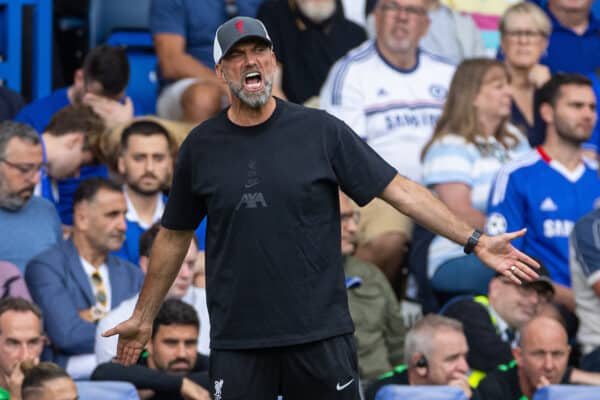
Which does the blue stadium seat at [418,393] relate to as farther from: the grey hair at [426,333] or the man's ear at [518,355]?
the man's ear at [518,355]

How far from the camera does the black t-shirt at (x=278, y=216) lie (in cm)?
481

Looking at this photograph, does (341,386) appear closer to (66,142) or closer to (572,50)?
(66,142)

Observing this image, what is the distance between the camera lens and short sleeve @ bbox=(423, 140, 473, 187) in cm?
870

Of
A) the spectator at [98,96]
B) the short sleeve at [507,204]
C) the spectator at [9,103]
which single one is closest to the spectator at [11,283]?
the spectator at [98,96]

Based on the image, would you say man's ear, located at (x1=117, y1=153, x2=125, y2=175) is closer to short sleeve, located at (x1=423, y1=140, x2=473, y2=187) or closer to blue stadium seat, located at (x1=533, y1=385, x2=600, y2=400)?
short sleeve, located at (x1=423, y1=140, x2=473, y2=187)

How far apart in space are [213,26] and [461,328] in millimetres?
3719

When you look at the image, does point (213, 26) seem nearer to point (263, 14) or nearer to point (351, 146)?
point (263, 14)

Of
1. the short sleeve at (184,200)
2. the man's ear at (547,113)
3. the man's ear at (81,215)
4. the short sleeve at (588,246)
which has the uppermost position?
the man's ear at (547,113)

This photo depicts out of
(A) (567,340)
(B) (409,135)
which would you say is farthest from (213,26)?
(A) (567,340)

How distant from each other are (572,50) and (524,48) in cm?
97

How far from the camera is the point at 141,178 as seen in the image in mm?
8445

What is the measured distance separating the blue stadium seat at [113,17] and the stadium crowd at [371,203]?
1092mm

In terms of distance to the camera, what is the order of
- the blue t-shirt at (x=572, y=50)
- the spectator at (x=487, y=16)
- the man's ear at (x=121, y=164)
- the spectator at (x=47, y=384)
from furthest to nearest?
the spectator at (x=487, y=16)
the blue t-shirt at (x=572, y=50)
the man's ear at (x=121, y=164)
the spectator at (x=47, y=384)

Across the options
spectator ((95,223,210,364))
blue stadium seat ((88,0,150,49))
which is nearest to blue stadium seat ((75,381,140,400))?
spectator ((95,223,210,364))
